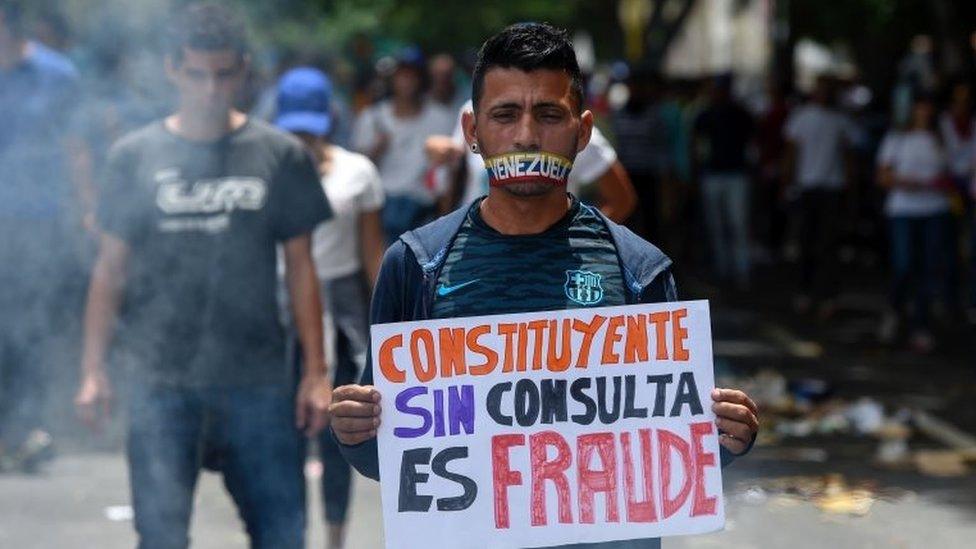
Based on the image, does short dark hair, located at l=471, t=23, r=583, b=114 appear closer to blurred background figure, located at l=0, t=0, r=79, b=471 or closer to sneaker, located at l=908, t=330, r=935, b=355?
blurred background figure, located at l=0, t=0, r=79, b=471

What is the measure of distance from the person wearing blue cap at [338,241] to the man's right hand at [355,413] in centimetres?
319

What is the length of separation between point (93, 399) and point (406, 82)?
548cm

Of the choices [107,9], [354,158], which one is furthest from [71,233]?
[107,9]

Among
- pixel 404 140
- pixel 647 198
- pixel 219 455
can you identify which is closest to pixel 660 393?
pixel 219 455

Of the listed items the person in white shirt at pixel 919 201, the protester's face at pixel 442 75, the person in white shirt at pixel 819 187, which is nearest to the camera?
the protester's face at pixel 442 75

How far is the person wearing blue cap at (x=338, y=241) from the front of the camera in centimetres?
651

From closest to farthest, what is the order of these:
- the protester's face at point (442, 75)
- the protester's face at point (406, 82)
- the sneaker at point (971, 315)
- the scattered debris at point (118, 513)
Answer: the scattered debris at point (118, 513)
the protester's face at point (406, 82)
the protester's face at point (442, 75)
the sneaker at point (971, 315)

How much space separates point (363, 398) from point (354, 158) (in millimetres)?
3388

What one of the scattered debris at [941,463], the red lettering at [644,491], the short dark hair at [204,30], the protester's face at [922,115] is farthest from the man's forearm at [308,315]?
the protester's face at [922,115]

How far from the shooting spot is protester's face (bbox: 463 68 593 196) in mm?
3303

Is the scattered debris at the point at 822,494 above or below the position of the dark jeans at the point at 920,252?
below

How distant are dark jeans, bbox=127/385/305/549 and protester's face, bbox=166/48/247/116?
0.71 m

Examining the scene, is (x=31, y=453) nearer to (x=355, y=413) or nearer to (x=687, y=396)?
(x=355, y=413)

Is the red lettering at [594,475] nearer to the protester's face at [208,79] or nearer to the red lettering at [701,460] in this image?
the red lettering at [701,460]
